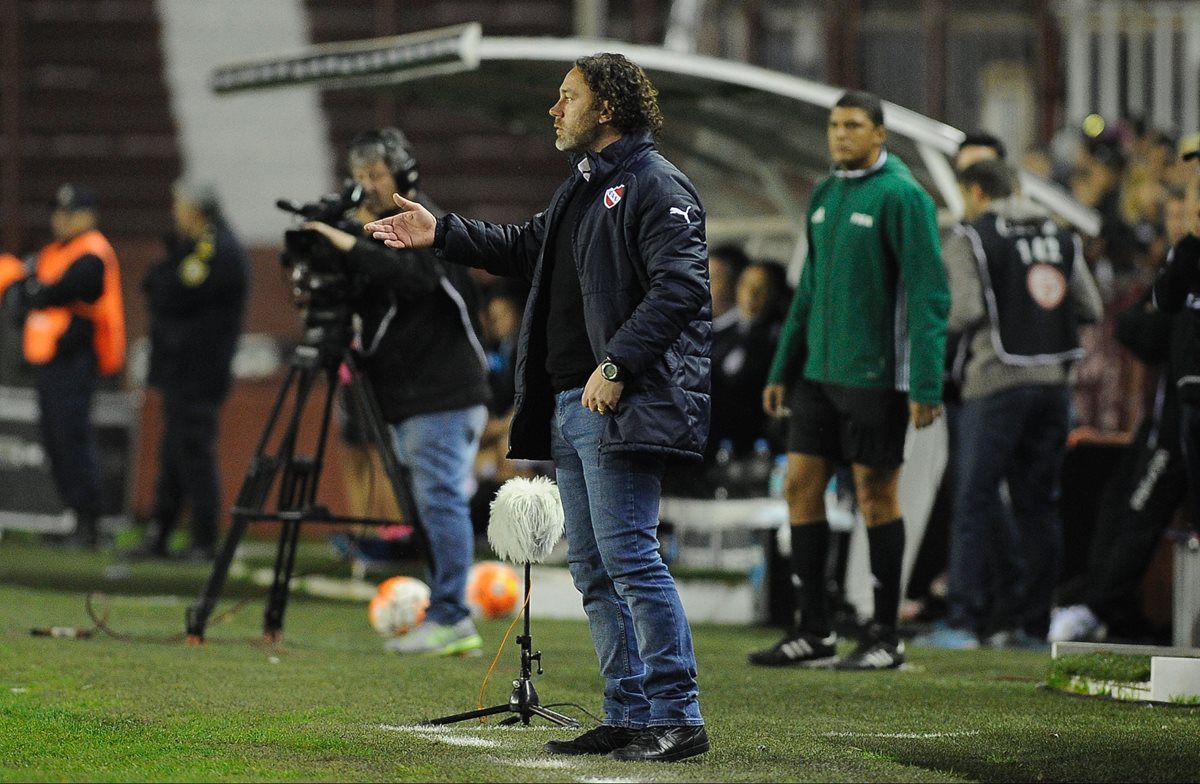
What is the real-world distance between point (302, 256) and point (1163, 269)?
135 inches

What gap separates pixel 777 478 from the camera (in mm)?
10406

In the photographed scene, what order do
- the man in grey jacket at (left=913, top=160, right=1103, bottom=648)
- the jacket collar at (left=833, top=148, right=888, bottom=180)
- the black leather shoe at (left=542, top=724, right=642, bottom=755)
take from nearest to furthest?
1. the black leather shoe at (left=542, top=724, right=642, bottom=755)
2. the jacket collar at (left=833, top=148, right=888, bottom=180)
3. the man in grey jacket at (left=913, top=160, right=1103, bottom=648)

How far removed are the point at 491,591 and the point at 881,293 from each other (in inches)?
118

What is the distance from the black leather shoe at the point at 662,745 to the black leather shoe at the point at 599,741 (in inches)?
3.3

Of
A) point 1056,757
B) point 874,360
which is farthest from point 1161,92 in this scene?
point 1056,757

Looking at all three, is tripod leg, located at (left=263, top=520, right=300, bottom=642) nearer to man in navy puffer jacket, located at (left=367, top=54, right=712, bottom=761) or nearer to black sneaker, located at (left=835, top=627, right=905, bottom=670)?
black sneaker, located at (left=835, top=627, right=905, bottom=670)

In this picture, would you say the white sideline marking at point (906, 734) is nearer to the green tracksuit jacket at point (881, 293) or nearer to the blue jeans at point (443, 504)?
the green tracksuit jacket at point (881, 293)

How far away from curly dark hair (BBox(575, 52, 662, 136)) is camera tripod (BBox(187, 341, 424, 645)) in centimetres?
297

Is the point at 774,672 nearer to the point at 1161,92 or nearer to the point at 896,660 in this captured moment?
the point at 896,660

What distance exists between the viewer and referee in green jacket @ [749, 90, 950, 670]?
25.3ft

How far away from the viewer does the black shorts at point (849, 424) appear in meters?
7.71

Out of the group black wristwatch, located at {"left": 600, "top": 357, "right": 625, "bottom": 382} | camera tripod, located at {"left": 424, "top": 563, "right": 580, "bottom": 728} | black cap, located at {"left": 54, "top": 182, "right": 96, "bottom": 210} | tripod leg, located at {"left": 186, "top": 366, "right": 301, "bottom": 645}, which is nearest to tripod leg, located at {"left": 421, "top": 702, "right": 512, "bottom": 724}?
camera tripod, located at {"left": 424, "top": 563, "right": 580, "bottom": 728}

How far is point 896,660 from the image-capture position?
7.97m

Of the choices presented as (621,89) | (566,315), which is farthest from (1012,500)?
(621,89)
